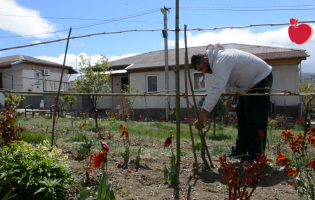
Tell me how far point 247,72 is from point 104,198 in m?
2.19

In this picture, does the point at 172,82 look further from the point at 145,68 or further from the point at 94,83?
the point at 94,83

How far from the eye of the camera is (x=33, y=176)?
2203mm

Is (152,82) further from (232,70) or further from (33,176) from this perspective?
(33,176)

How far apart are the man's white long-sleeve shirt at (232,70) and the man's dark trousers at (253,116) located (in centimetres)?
11

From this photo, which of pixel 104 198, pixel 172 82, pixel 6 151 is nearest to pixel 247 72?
pixel 104 198

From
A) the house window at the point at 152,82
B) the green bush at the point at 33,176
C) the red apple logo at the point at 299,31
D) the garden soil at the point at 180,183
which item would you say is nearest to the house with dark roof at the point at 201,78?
the house window at the point at 152,82

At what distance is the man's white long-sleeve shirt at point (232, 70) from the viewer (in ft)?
9.39

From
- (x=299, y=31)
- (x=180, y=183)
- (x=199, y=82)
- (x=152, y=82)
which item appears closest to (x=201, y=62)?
(x=299, y=31)

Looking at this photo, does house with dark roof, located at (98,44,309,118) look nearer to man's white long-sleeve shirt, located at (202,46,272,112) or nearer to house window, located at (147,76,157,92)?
house window, located at (147,76,157,92)

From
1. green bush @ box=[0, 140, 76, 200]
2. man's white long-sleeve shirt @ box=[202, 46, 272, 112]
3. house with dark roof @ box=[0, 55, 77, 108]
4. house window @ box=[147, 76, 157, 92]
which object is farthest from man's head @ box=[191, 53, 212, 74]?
house with dark roof @ box=[0, 55, 77, 108]

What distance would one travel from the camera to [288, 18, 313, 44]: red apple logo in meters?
2.93

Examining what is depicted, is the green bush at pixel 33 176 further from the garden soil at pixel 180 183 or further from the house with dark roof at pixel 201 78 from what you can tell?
the house with dark roof at pixel 201 78

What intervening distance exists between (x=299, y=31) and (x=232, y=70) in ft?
2.64

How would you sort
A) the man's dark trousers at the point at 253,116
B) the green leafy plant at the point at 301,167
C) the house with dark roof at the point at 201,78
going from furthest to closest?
the house with dark roof at the point at 201,78, the man's dark trousers at the point at 253,116, the green leafy plant at the point at 301,167
